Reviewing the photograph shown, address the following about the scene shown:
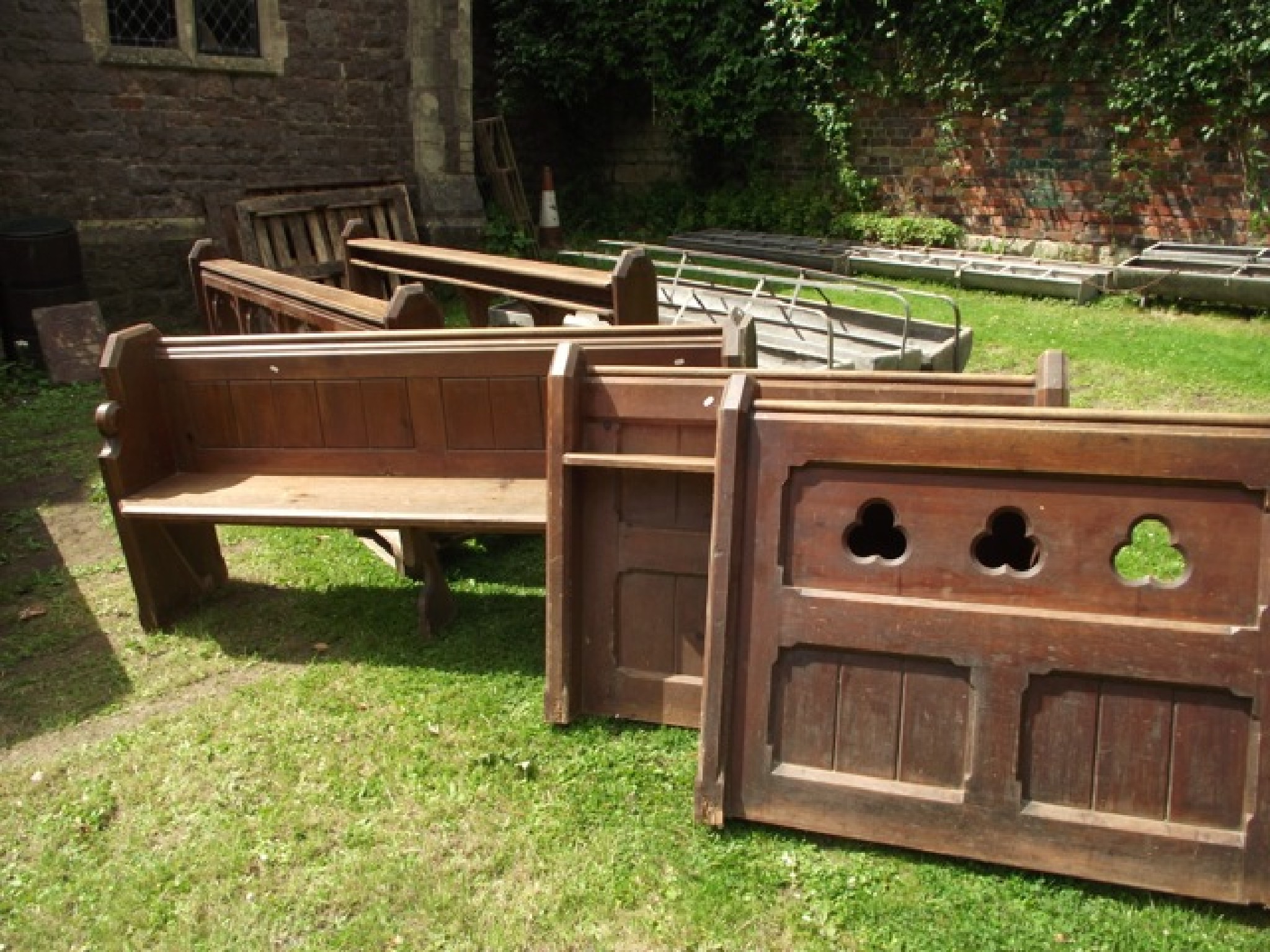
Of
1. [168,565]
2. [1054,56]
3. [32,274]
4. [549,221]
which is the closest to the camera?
[168,565]

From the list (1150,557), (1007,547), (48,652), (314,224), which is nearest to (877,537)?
(1007,547)

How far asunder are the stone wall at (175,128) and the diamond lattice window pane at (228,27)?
21 centimetres

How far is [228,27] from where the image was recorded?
32.0ft

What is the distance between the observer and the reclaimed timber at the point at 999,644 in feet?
8.34

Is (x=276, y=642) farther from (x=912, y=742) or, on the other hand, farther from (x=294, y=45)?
(x=294, y=45)

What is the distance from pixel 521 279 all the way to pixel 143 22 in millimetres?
5737

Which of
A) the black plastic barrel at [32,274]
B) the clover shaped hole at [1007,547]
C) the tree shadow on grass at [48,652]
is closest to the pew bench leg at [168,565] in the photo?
the tree shadow on grass at [48,652]

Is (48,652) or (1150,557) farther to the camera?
(1150,557)

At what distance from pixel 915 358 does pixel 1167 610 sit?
3907mm

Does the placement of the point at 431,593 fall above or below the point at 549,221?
below

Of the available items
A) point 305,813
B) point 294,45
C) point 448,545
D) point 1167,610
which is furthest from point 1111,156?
point 305,813

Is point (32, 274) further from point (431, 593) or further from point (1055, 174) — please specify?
point (1055, 174)

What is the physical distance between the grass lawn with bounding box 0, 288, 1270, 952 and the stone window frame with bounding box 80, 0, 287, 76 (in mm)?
5943

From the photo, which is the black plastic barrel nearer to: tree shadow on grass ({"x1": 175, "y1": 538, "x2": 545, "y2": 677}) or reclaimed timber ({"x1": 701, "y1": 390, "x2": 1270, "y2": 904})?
tree shadow on grass ({"x1": 175, "y1": 538, "x2": 545, "y2": 677})
